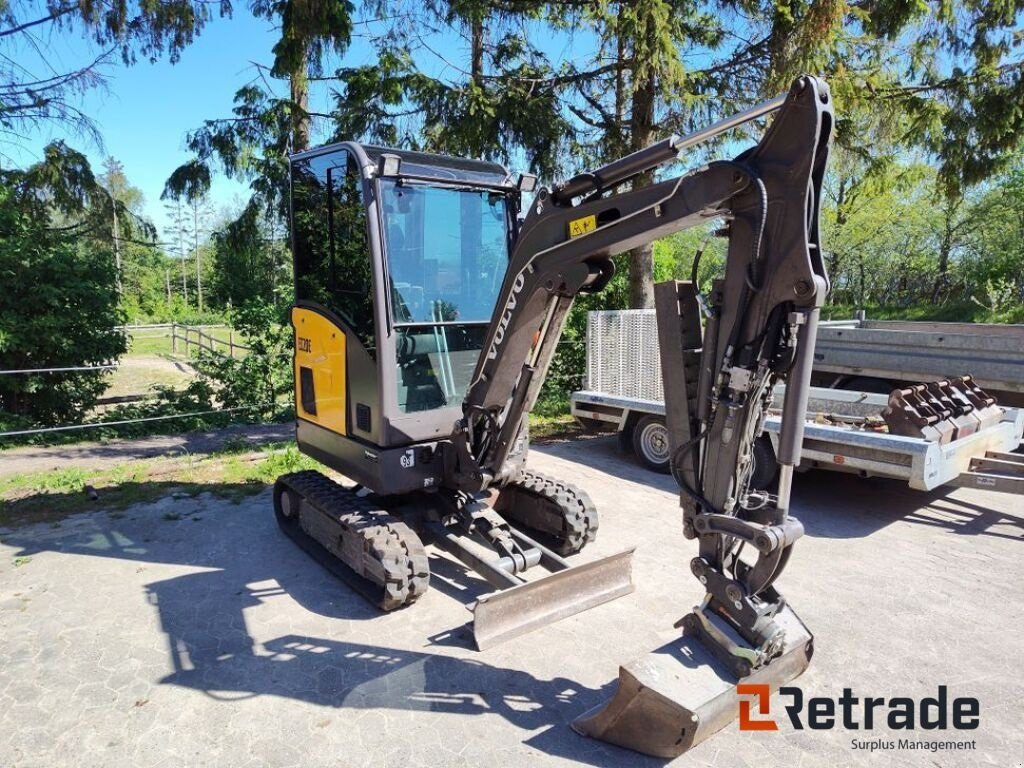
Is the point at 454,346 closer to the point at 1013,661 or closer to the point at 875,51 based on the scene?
the point at 1013,661

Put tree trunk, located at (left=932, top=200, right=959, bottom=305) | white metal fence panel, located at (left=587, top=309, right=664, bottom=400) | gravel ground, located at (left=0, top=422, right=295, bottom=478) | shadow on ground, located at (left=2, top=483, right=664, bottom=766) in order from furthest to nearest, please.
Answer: tree trunk, located at (left=932, top=200, right=959, bottom=305) → white metal fence panel, located at (left=587, top=309, right=664, bottom=400) → gravel ground, located at (left=0, top=422, right=295, bottom=478) → shadow on ground, located at (left=2, top=483, right=664, bottom=766)

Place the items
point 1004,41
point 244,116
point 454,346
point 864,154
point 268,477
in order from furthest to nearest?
1. point 244,116
2. point 864,154
3. point 1004,41
4. point 268,477
5. point 454,346

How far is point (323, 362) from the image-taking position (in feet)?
16.9

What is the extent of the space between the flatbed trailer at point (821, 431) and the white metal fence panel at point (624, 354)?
13 mm

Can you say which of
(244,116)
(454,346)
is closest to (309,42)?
(244,116)

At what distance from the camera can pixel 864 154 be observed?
30.7 feet

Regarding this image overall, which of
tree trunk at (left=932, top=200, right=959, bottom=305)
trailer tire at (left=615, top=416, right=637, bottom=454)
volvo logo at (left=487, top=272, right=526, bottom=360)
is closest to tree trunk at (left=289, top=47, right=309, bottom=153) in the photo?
trailer tire at (left=615, top=416, right=637, bottom=454)

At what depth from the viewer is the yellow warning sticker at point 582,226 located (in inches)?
141

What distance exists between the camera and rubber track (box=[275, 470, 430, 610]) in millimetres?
4156

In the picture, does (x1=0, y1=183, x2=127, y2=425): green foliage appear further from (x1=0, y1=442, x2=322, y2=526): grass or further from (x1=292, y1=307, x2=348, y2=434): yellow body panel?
(x1=292, y1=307, x2=348, y2=434): yellow body panel

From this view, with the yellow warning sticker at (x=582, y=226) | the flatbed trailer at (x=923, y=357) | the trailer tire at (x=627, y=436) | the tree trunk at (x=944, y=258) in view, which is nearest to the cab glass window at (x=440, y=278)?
the yellow warning sticker at (x=582, y=226)

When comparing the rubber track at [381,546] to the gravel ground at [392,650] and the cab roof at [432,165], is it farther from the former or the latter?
the cab roof at [432,165]

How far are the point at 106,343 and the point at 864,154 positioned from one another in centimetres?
1162

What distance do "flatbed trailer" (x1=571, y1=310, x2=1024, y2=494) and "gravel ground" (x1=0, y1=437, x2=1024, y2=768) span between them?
537mm
